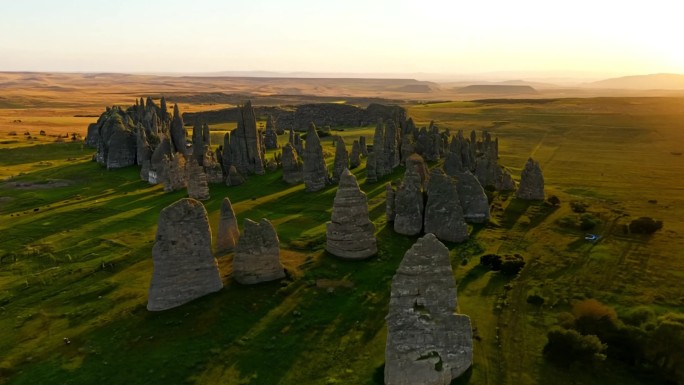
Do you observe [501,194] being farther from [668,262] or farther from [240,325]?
[240,325]

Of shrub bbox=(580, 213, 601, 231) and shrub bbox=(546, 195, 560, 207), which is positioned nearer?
shrub bbox=(580, 213, 601, 231)

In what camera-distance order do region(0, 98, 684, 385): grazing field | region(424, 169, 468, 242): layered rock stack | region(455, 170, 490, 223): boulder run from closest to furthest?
region(0, 98, 684, 385): grazing field < region(424, 169, 468, 242): layered rock stack < region(455, 170, 490, 223): boulder

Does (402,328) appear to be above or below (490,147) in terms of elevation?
below

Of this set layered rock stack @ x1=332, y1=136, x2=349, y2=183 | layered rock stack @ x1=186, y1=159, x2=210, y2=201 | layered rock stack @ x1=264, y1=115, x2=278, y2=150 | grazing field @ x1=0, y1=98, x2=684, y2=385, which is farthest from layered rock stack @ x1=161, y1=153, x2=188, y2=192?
layered rock stack @ x1=264, y1=115, x2=278, y2=150

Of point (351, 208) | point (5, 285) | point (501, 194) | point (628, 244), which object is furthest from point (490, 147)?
Answer: point (5, 285)

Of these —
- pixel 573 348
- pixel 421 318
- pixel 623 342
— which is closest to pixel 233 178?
pixel 421 318

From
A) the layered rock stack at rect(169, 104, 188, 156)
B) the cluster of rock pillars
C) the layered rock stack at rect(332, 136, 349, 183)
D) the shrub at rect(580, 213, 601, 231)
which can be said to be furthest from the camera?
the layered rock stack at rect(169, 104, 188, 156)

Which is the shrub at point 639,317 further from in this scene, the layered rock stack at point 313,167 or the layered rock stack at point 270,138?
the layered rock stack at point 270,138

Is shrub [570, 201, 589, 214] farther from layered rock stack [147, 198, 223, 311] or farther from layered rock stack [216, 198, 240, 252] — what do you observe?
layered rock stack [147, 198, 223, 311]
